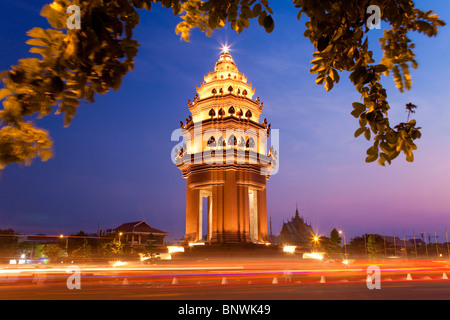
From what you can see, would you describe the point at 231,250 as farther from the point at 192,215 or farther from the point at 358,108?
the point at 358,108

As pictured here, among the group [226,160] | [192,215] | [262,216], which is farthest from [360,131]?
[192,215]

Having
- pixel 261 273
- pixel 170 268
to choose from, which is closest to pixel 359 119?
pixel 261 273

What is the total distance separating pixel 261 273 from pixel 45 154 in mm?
19509

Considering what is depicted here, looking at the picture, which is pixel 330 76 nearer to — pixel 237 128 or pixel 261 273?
pixel 261 273

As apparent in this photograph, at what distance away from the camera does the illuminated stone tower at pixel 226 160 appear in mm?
29609

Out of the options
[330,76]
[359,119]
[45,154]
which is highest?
[330,76]

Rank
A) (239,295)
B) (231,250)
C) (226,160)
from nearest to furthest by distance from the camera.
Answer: (239,295) < (231,250) < (226,160)

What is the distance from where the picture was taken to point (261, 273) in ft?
67.4

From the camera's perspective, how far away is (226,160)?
30.0 m

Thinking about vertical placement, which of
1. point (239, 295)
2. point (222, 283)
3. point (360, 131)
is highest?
point (360, 131)

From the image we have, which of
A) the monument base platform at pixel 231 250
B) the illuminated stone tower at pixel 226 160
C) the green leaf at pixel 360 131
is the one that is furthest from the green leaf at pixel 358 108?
the illuminated stone tower at pixel 226 160

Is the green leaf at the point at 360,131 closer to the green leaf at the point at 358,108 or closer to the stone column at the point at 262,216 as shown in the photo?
the green leaf at the point at 358,108

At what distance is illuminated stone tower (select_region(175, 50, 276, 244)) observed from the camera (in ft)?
97.1

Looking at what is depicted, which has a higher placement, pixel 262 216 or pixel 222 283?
pixel 262 216
